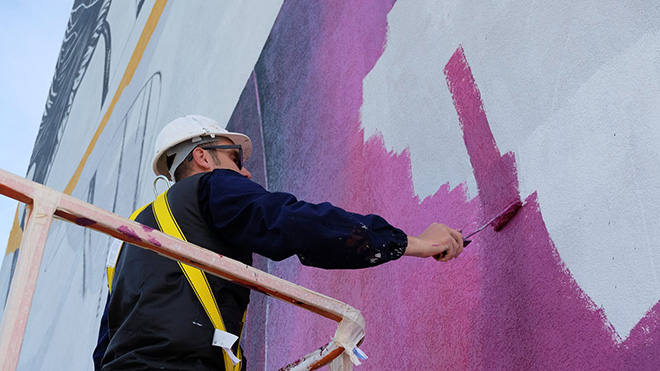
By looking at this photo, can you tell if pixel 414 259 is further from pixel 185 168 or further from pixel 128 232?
Result: pixel 128 232

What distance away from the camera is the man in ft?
5.23

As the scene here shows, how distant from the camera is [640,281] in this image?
143 centimetres

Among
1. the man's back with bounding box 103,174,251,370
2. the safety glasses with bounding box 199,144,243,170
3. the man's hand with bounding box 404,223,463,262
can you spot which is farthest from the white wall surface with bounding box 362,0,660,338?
the man's back with bounding box 103,174,251,370

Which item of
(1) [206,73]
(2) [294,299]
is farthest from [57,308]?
(2) [294,299]

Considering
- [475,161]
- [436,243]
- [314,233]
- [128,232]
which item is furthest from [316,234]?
[475,161]

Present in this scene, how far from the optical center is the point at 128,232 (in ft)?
4.43

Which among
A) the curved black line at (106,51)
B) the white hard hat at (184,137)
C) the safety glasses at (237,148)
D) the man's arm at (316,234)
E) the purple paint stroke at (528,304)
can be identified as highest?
the curved black line at (106,51)

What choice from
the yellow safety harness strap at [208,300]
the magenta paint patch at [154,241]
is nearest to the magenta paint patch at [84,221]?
the magenta paint patch at [154,241]

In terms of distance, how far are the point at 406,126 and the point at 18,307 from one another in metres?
1.33

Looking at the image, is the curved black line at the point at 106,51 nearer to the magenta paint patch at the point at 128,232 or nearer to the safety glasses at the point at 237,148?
the safety glasses at the point at 237,148

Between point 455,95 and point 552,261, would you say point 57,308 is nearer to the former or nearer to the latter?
point 455,95

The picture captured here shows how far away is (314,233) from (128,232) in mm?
389

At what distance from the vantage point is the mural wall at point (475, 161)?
151 centimetres

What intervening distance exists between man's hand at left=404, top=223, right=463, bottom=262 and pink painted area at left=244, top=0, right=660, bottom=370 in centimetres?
14
